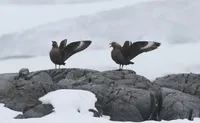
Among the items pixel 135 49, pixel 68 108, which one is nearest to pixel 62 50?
pixel 135 49

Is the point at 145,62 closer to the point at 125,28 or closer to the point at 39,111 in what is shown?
the point at 125,28

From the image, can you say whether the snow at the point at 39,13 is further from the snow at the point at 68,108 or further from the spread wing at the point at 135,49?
the snow at the point at 68,108

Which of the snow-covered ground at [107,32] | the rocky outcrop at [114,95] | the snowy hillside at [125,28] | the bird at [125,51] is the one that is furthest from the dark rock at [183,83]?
the snowy hillside at [125,28]

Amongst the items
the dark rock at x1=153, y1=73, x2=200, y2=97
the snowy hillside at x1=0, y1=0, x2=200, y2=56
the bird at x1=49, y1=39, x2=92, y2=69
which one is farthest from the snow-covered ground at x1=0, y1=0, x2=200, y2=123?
the bird at x1=49, y1=39, x2=92, y2=69

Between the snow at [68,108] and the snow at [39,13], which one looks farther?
the snow at [39,13]

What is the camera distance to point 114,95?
366 inches

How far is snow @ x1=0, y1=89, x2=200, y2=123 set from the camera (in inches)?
313

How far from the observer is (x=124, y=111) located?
8977 millimetres

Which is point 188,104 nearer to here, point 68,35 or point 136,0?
point 68,35

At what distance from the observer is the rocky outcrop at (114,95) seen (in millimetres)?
8992

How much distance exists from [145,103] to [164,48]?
7.67 meters

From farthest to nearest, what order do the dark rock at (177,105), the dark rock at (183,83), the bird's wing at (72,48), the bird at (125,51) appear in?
A: the bird's wing at (72,48)
the bird at (125,51)
the dark rock at (183,83)
the dark rock at (177,105)

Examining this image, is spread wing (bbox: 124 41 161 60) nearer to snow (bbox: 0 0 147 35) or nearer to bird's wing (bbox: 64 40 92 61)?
bird's wing (bbox: 64 40 92 61)

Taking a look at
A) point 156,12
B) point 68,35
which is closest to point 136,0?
point 156,12
